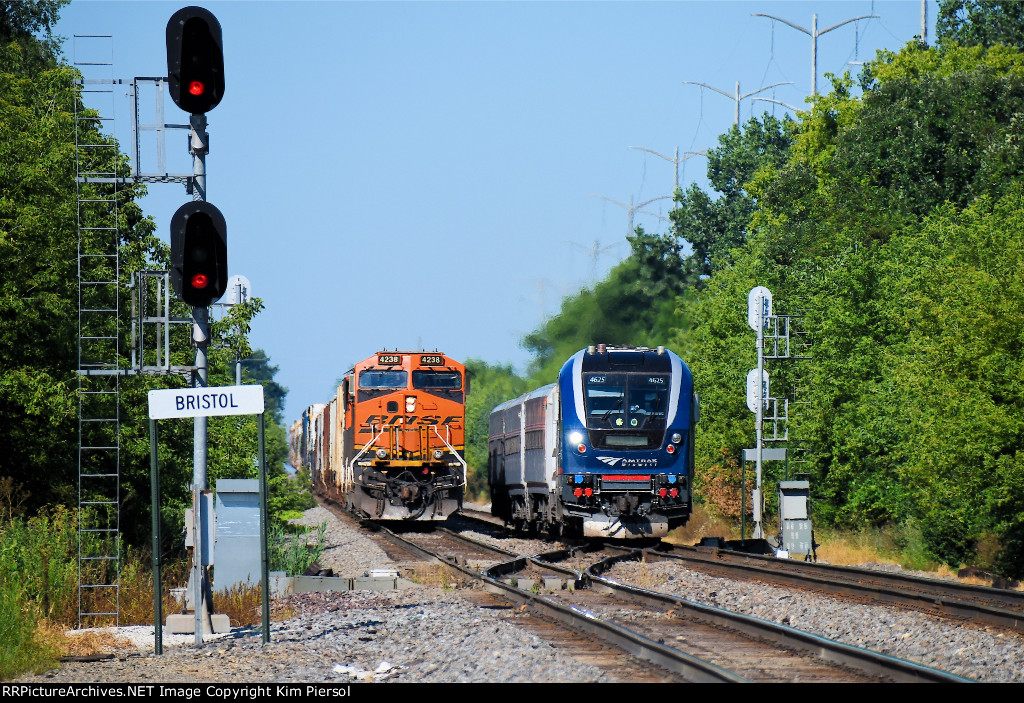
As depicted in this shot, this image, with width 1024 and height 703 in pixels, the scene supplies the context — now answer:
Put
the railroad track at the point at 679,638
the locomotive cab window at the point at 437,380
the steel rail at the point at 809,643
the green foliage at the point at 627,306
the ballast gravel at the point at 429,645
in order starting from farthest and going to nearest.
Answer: the green foliage at the point at 627,306
the locomotive cab window at the point at 437,380
the ballast gravel at the point at 429,645
the railroad track at the point at 679,638
the steel rail at the point at 809,643

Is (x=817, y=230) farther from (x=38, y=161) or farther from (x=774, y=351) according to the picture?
(x=38, y=161)

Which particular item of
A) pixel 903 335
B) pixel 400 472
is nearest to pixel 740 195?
pixel 903 335

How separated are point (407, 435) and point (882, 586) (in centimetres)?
1598

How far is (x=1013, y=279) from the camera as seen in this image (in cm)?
2459

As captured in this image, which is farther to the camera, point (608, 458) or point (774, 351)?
point (774, 351)

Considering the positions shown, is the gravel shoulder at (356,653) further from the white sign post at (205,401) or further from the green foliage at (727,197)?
the green foliage at (727,197)

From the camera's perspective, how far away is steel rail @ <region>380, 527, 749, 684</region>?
9.96 meters

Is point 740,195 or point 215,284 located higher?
point 740,195

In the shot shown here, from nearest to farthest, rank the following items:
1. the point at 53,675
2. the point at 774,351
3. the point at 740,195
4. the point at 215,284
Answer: the point at 53,675, the point at 215,284, the point at 774,351, the point at 740,195

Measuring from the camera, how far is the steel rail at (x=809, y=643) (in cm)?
995

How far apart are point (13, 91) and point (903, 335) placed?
23.8 metres

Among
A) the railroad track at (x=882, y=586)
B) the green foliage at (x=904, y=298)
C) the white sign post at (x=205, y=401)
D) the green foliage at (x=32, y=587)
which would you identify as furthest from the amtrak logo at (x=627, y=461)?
the white sign post at (x=205, y=401)

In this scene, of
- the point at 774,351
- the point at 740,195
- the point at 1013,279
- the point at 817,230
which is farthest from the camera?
the point at 740,195

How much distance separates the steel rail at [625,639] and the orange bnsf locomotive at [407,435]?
12.9m
